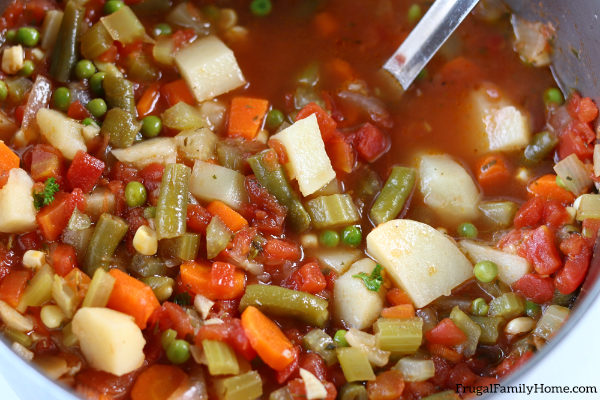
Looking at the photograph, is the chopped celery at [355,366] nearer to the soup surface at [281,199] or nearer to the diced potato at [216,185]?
the soup surface at [281,199]

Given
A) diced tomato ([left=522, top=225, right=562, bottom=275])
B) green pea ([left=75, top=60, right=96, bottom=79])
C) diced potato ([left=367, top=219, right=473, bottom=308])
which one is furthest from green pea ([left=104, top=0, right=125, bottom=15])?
diced tomato ([left=522, top=225, right=562, bottom=275])

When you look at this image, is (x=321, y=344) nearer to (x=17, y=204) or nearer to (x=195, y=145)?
(x=195, y=145)

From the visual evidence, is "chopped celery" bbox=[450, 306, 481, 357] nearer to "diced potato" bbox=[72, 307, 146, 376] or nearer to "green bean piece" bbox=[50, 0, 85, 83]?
"diced potato" bbox=[72, 307, 146, 376]

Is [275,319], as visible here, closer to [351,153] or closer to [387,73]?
[351,153]

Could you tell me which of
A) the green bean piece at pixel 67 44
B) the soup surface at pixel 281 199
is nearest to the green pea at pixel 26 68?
the soup surface at pixel 281 199

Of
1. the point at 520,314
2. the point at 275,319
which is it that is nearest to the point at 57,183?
the point at 275,319
